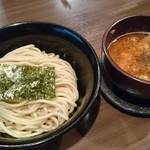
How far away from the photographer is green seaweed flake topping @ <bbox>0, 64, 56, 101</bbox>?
1.02 metres

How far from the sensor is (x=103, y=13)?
1573 millimetres

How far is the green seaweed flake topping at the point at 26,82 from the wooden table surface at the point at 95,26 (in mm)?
181

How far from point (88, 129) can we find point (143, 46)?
1.44 feet

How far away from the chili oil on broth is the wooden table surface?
0.14m

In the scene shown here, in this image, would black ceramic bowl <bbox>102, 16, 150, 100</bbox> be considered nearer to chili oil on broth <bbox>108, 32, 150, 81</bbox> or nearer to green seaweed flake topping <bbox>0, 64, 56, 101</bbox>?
chili oil on broth <bbox>108, 32, 150, 81</bbox>

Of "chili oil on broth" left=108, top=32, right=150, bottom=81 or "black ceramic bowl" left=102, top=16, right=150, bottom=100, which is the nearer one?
"black ceramic bowl" left=102, top=16, right=150, bottom=100

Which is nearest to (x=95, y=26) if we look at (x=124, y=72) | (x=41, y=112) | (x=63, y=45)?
(x=63, y=45)

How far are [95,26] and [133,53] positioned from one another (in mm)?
360

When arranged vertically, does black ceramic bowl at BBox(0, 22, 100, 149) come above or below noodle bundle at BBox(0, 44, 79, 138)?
above

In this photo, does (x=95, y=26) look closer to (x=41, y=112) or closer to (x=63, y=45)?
(x=63, y=45)

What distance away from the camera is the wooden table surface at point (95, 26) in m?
1.02

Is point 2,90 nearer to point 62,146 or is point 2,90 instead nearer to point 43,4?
point 62,146

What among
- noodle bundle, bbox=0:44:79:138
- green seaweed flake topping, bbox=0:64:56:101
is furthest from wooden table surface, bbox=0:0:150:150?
green seaweed flake topping, bbox=0:64:56:101

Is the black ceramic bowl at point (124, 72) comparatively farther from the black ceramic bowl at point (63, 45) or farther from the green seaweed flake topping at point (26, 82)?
the green seaweed flake topping at point (26, 82)
